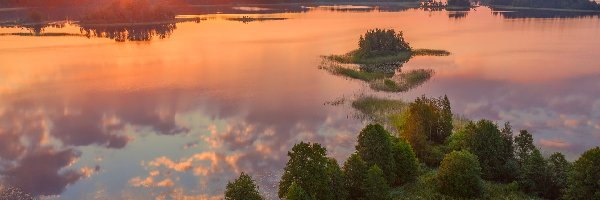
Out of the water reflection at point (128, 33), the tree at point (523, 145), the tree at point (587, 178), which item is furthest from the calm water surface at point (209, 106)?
the water reflection at point (128, 33)

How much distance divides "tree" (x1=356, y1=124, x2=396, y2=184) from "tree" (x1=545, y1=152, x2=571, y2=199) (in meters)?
14.3

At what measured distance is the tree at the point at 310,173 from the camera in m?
41.2

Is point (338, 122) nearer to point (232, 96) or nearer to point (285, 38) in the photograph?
point (232, 96)

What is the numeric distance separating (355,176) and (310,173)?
4588 mm

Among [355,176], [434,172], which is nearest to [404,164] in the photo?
[434,172]

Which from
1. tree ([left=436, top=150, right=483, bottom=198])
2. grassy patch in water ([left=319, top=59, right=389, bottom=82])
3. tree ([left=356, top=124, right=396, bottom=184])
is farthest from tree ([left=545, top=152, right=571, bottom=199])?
grassy patch in water ([left=319, top=59, right=389, bottom=82])

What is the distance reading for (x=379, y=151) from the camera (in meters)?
47.6

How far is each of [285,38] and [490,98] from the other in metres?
93.0

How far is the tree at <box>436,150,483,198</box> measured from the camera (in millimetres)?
44625

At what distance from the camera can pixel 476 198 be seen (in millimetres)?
45125

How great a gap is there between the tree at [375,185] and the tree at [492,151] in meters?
11.8

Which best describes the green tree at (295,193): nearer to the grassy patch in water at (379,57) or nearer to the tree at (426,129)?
the tree at (426,129)

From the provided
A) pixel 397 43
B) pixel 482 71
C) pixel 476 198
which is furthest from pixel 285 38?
pixel 476 198

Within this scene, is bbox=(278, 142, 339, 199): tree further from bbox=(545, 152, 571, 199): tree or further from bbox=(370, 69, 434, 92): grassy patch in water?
bbox=(370, 69, 434, 92): grassy patch in water
